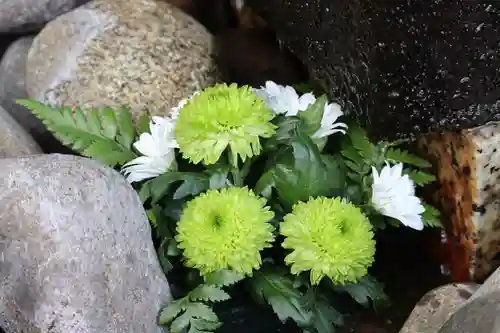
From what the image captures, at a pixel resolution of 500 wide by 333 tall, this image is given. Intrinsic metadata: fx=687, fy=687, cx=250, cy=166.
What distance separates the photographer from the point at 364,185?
1171 mm

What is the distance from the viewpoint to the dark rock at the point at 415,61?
100 cm

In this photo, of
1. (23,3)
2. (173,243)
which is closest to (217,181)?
(173,243)

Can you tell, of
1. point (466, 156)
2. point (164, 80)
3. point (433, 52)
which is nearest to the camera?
point (433, 52)

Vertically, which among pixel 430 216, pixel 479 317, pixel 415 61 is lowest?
pixel 430 216

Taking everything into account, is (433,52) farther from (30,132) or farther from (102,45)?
(30,132)

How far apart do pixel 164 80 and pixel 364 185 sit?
48cm

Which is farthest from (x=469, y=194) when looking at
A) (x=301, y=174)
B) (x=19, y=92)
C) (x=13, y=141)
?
(x=19, y=92)

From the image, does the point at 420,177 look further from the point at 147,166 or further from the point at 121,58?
the point at 121,58

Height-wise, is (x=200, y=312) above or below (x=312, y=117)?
below

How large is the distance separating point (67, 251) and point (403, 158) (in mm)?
607

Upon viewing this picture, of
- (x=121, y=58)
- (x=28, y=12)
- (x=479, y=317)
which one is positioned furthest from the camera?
(x=28, y=12)

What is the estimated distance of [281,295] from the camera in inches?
41.7

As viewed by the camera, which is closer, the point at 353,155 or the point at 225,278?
the point at 225,278

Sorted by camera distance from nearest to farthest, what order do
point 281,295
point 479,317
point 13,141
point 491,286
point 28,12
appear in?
point 479,317, point 491,286, point 281,295, point 13,141, point 28,12
